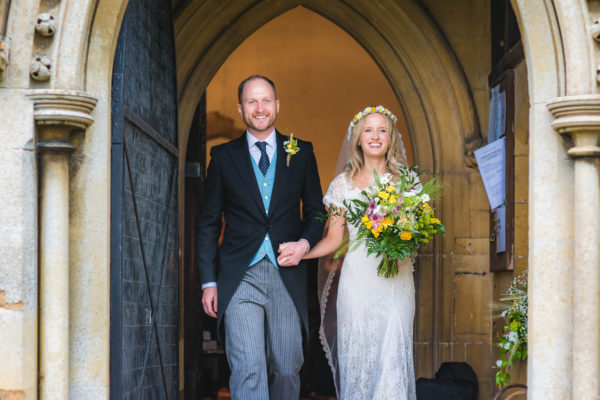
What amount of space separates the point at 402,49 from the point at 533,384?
11.3 ft

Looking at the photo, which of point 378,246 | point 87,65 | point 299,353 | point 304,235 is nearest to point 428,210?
point 378,246

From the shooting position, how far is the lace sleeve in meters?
5.25

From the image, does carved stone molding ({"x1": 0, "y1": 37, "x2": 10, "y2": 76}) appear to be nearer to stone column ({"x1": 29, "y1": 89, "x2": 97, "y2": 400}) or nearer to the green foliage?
stone column ({"x1": 29, "y1": 89, "x2": 97, "y2": 400})

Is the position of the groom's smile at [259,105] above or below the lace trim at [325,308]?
above

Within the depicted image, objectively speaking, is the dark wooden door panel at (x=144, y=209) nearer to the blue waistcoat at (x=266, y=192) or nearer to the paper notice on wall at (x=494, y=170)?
the blue waistcoat at (x=266, y=192)

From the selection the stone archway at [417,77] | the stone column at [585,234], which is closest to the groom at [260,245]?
the stone column at [585,234]

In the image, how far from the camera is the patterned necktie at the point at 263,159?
16.1 ft

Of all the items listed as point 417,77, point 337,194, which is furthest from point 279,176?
point 417,77

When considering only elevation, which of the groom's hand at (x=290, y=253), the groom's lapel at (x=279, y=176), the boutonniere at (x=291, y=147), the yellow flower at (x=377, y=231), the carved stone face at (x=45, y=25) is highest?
the carved stone face at (x=45, y=25)

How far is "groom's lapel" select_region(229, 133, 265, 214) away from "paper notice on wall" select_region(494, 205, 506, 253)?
6.37 ft

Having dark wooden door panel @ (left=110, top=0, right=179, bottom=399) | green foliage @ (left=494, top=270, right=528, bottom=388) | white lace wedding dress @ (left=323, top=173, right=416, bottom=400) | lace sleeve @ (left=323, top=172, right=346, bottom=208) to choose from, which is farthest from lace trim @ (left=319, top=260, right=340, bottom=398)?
green foliage @ (left=494, top=270, right=528, bottom=388)

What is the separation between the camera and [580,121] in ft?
12.8

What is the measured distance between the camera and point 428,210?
4863 mm

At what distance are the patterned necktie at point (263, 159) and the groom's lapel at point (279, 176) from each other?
6cm
